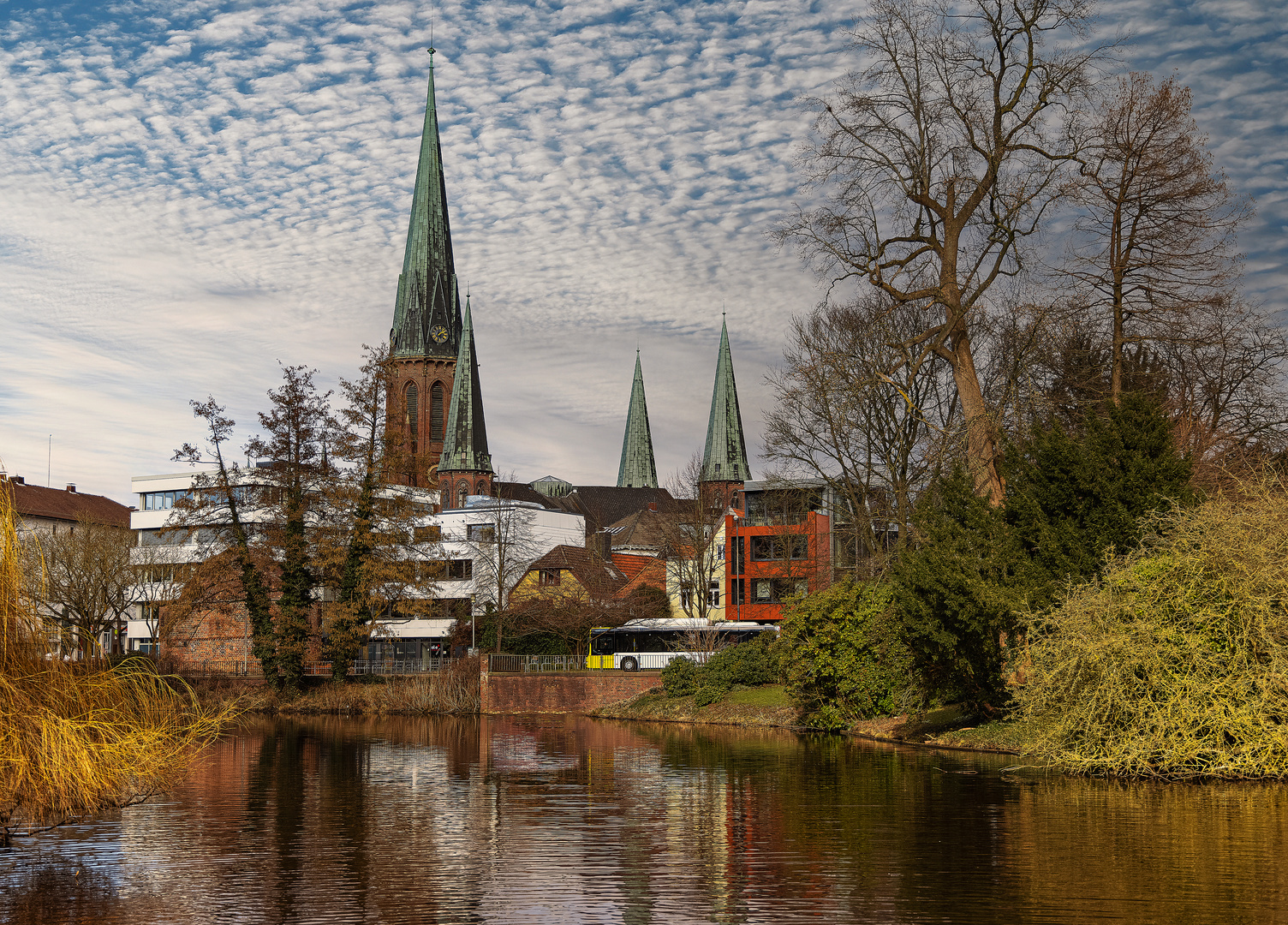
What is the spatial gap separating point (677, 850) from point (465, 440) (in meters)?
106

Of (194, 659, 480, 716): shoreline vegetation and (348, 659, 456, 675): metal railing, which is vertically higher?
(348, 659, 456, 675): metal railing

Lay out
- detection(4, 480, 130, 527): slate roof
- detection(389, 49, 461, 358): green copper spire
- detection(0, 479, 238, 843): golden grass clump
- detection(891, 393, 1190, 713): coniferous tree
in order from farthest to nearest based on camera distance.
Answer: detection(389, 49, 461, 358): green copper spire, detection(4, 480, 130, 527): slate roof, detection(891, 393, 1190, 713): coniferous tree, detection(0, 479, 238, 843): golden grass clump

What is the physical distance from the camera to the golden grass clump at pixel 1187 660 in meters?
20.6

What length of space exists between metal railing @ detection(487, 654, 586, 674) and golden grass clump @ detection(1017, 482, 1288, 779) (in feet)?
129

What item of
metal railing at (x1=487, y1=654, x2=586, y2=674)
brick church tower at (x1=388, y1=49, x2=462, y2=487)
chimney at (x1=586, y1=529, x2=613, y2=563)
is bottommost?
metal railing at (x1=487, y1=654, x2=586, y2=674)

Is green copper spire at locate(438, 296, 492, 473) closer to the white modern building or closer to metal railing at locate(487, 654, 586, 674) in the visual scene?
the white modern building

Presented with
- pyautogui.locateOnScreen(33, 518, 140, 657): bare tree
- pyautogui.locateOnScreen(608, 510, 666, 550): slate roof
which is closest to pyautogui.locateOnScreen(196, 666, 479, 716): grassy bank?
pyautogui.locateOnScreen(33, 518, 140, 657): bare tree

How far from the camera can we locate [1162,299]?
3562 centimetres

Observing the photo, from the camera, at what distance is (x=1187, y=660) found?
21219mm

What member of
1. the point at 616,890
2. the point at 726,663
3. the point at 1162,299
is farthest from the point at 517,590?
the point at 616,890

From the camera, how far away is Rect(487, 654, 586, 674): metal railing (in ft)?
201

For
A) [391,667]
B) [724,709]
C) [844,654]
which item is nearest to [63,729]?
[844,654]

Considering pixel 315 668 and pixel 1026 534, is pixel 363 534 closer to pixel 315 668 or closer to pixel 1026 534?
pixel 315 668

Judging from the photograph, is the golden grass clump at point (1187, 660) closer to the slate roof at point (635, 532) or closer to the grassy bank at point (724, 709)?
the grassy bank at point (724, 709)
